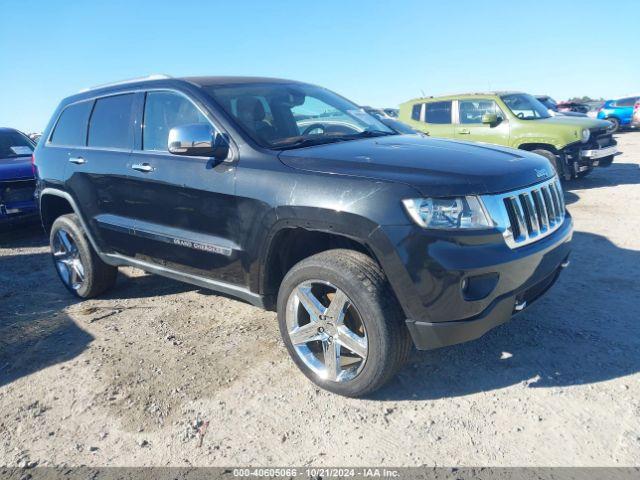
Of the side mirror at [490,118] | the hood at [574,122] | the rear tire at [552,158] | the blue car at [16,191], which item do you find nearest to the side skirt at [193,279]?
the blue car at [16,191]

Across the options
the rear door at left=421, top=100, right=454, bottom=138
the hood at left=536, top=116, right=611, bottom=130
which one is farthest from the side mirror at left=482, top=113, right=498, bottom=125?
the rear door at left=421, top=100, right=454, bottom=138

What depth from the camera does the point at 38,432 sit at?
109 inches

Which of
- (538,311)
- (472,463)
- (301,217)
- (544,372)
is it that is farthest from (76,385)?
(538,311)

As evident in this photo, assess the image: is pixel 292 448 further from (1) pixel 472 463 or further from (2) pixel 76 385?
(2) pixel 76 385

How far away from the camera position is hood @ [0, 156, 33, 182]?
279 inches

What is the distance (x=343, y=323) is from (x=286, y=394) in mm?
568

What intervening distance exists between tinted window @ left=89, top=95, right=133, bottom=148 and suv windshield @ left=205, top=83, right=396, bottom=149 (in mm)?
915

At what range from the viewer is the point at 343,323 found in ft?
9.29

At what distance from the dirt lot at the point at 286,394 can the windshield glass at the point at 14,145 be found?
456 cm

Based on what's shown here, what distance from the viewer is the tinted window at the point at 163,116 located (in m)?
3.53

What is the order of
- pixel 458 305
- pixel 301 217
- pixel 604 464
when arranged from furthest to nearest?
pixel 301 217 < pixel 458 305 < pixel 604 464

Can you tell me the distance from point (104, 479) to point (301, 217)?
159cm

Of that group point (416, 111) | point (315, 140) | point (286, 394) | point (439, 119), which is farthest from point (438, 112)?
point (286, 394)

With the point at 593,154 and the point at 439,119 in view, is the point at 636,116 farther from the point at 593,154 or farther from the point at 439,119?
the point at 439,119
